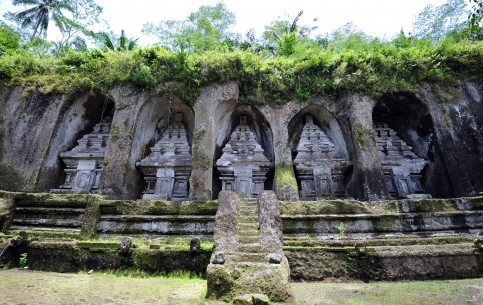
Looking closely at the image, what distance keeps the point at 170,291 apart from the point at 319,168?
6.84 metres

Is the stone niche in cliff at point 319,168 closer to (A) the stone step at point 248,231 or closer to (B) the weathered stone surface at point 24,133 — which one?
(A) the stone step at point 248,231

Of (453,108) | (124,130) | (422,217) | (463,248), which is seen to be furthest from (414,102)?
(124,130)

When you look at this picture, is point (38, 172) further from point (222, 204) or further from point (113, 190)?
point (222, 204)

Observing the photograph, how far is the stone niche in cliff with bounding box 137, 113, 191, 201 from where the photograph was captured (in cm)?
931

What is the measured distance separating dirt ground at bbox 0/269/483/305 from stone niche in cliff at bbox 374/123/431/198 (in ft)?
18.0

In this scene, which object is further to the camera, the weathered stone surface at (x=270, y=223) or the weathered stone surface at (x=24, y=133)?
the weathered stone surface at (x=24, y=133)

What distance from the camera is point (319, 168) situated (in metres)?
9.42

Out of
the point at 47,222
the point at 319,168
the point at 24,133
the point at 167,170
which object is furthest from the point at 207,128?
the point at 24,133

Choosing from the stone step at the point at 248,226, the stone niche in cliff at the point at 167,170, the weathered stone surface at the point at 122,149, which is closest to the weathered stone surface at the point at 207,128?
the stone niche in cliff at the point at 167,170

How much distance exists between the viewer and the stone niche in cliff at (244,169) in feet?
30.5

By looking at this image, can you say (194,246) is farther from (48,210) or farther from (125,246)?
(48,210)

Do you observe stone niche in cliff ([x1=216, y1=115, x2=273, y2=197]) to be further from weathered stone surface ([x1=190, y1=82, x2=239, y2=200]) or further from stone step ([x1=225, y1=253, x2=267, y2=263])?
stone step ([x1=225, y1=253, x2=267, y2=263])

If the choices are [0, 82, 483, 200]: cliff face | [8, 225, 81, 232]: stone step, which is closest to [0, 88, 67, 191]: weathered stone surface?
[0, 82, 483, 200]: cliff face

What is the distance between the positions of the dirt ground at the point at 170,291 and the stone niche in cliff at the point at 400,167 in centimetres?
549
